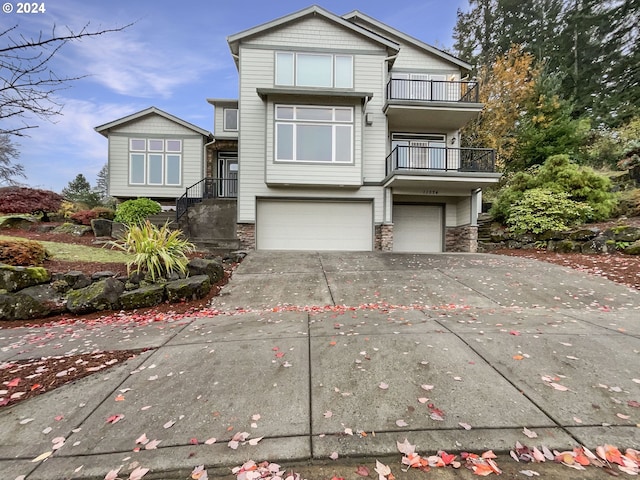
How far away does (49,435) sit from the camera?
87.3 inches

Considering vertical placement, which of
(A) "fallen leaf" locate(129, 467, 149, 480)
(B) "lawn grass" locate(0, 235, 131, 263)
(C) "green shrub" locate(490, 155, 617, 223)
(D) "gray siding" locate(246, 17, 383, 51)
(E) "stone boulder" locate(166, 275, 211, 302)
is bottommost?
(A) "fallen leaf" locate(129, 467, 149, 480)

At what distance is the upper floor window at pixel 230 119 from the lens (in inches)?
645

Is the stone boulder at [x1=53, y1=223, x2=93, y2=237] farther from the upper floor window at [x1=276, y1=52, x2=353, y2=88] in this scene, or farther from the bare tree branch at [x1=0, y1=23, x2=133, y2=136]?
the bare tree branch at [x1=0, y1=23, x2=133, y2=136]

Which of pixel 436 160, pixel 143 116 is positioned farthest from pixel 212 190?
pixel 436 160

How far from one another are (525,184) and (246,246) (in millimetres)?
11532

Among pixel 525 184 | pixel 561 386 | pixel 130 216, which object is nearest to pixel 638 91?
pixel 525 184

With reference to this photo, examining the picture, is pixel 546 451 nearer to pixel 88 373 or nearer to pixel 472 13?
pixel 88 373

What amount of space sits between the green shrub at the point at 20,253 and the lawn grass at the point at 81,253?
665mm

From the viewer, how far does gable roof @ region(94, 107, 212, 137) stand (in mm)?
14645

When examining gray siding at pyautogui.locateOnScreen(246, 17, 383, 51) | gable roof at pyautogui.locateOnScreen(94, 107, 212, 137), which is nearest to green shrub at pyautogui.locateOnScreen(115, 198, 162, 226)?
gable roof at pyautogui.locateOnScreen(94, 107, 212, 137)

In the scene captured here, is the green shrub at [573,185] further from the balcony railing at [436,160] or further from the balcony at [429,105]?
the balcony at [429,105]

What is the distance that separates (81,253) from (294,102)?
8.21 m

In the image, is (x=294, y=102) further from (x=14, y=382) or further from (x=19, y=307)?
(x=14, y=382)

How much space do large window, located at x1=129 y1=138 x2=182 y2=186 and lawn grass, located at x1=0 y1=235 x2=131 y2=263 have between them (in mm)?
6584
